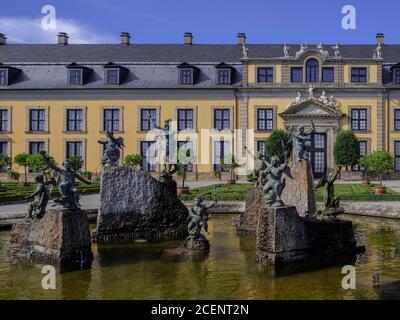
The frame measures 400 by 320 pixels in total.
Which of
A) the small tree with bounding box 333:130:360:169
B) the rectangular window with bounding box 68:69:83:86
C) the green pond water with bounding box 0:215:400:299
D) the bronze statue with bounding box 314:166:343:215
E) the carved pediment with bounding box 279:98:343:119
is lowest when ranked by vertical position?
the green pond water with bounding box 0:215:400:299

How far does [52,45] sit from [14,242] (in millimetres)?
39436

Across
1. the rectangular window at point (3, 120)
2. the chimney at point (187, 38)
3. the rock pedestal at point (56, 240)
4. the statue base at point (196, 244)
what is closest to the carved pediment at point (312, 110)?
the chimney at point (187, 38)

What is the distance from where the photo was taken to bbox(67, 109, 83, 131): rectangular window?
139 feet

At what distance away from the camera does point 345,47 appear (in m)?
44.5

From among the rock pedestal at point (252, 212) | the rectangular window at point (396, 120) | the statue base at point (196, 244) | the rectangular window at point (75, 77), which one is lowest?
the statue base at point (196, 244)

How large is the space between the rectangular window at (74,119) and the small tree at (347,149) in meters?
22.8

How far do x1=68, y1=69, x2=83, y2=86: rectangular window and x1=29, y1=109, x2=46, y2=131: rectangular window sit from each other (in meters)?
3.74

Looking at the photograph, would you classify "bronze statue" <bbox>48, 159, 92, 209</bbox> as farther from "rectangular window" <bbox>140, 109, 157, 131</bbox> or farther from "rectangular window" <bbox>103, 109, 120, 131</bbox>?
"rectangular window" <bbox>103, 109, 120, 131</bbox>

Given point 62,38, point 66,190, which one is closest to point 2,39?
point 62,38

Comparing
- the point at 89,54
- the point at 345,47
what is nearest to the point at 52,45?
the point at 89,54

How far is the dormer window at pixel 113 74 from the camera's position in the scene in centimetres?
4159

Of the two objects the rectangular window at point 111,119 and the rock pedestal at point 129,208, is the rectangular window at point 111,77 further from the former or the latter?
the rock pedestal at point 129,208

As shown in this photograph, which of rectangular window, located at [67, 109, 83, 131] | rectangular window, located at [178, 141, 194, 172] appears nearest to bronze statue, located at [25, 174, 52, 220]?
rectangular window, located at [178, 141, 194, 172]

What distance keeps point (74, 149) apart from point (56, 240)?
3355cm
